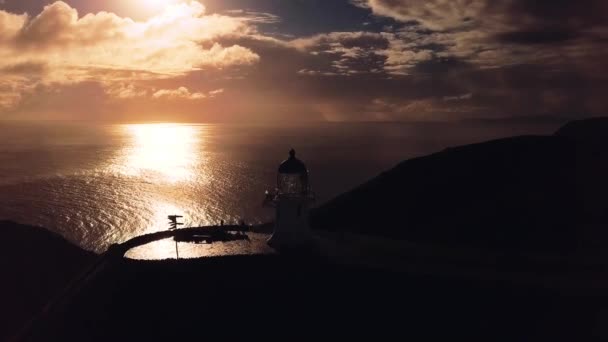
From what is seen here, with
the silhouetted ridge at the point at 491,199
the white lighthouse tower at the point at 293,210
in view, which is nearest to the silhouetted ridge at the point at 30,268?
the white lighthouse tower at the point at 293,210

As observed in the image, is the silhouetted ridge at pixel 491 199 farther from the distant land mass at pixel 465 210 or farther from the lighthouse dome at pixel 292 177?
the lighthouse dome at pixel 292 177

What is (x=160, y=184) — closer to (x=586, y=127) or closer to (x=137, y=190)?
(x=137, y=190)

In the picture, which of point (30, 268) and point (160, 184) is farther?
point (160, 184)

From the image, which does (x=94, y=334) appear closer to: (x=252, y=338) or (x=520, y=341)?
(x=252, y=338)

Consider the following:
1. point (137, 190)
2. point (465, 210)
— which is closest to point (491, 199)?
point (465, 210)

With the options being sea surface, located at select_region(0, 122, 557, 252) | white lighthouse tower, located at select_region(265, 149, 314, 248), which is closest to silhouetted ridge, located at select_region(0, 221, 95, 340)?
sea surface, located at select_region(0, 122, 557, 252)
